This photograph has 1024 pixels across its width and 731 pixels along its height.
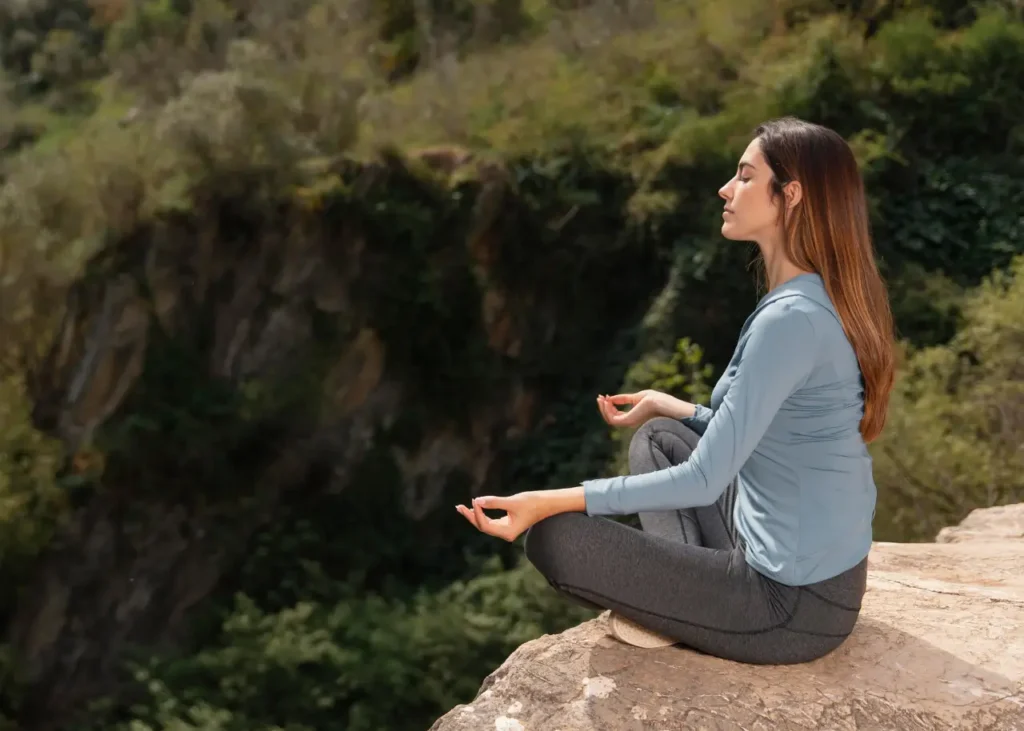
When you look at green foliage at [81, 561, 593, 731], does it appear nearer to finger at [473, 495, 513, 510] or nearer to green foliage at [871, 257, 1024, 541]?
green foliage at [871, 257, 1024, 541]

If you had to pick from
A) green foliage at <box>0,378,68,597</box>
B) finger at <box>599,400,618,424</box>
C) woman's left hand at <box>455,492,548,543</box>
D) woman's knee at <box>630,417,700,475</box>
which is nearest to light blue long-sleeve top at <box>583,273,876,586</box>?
woman's left hand at <box>455,492,548,543</box>

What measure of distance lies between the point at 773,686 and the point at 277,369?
719cm

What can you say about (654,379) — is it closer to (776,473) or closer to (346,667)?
(346,667)

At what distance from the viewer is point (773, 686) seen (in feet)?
6.22

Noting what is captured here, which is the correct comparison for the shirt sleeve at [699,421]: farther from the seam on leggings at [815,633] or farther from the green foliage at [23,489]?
the green foliage at [23,489]

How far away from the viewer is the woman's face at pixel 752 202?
1.79 meters

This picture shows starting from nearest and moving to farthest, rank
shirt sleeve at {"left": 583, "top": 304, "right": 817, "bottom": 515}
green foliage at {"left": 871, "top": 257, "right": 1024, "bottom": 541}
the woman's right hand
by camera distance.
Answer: shirt sleeve at {"left": 583, "top": 304, "right": 817, "bottom": 515} < the woman's right hand < green foliage at {"left": 871, "top": 257, "right": 1024, "bottom": 541}

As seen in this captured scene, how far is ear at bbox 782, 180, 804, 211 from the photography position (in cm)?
175

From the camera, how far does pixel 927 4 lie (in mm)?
Answer: 8906

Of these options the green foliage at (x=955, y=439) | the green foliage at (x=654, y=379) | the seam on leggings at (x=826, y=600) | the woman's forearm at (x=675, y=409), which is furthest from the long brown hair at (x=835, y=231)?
the green foliage at (x=654, y=379)

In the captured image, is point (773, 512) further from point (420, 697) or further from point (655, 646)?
point (420, 697)

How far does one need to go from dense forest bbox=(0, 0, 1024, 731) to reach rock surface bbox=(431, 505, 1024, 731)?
15.5ft

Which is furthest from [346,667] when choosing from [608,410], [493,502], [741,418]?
[741,418]

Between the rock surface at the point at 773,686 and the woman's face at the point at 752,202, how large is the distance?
96 cm
